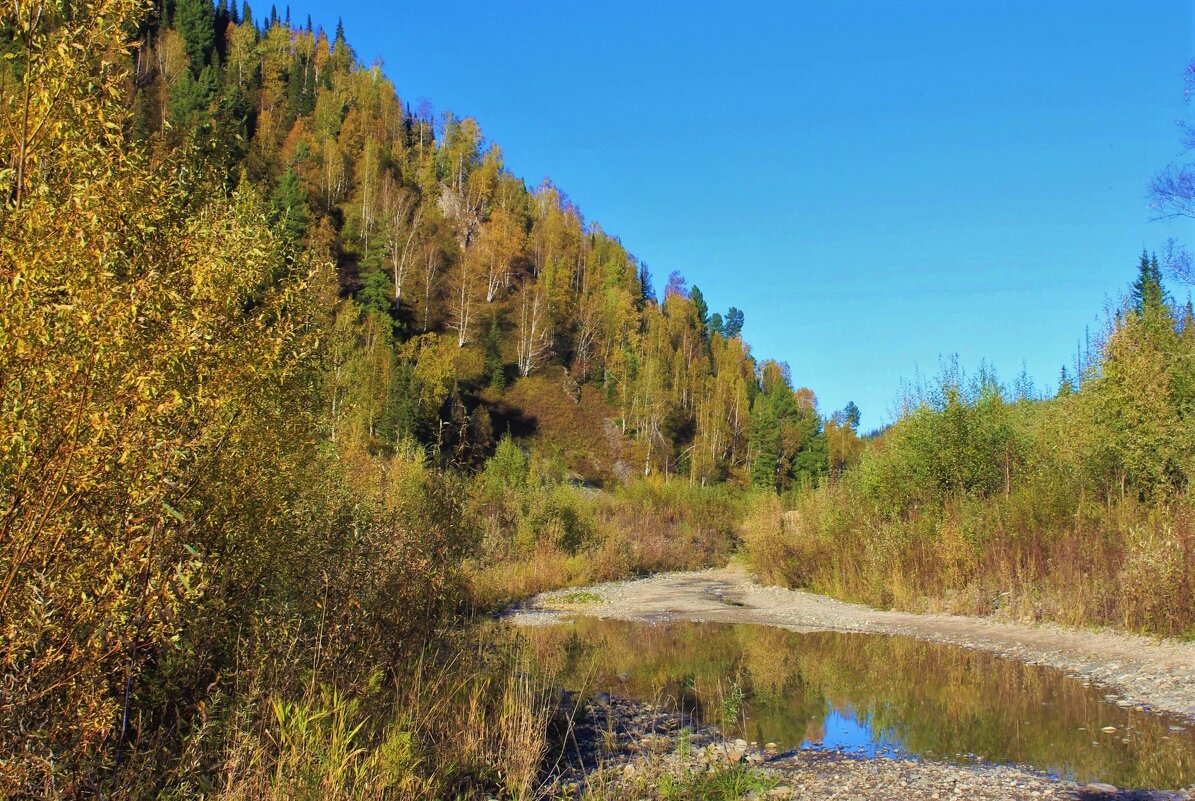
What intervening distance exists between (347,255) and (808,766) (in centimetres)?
7608

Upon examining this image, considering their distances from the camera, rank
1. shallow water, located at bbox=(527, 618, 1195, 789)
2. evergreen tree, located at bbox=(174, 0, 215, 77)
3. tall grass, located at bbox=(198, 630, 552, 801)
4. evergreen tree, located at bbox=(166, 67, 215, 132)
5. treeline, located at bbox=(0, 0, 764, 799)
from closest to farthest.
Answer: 1. treeline, located at bbox=(0, 0, 764, 799)
2. tall grass, located at bbox=(198, 630, 552, 801)
3. shallow water, located at bbox=(527, 618, 1195, 789)
4. evergreen tree, located at bbox=(166, 67, 215, 132)
5. evergreen tree, located at bbox=(174, 0, 215, 77)

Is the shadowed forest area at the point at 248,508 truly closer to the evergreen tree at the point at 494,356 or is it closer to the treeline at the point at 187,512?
the treeline at the point at 187,512

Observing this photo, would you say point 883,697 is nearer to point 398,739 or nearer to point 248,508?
point 398,739

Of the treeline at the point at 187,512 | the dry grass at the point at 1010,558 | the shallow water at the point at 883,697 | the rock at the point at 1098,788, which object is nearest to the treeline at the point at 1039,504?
the dry grass at the point at 1010,558

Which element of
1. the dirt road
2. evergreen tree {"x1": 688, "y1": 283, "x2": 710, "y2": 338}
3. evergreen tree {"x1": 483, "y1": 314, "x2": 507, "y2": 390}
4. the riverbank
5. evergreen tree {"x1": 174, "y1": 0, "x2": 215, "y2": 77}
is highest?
evergreen tree {"x1": 174, "y1": 0, "x2": 215, "y2": 77}

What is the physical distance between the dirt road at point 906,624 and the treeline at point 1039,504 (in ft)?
2.73

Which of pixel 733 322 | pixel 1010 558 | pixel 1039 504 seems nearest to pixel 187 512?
pixel 1010 558

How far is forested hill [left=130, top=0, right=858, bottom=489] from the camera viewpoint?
225ft

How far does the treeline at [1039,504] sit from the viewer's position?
16609mm

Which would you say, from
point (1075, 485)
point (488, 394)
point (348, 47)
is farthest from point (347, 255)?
point (1075, 485)

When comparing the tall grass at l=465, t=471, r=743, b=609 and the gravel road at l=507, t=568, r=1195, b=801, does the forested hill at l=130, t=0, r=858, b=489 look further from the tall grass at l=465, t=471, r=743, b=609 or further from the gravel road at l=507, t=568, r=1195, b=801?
the gravel road at l=507, t=568, r=1195, b=801

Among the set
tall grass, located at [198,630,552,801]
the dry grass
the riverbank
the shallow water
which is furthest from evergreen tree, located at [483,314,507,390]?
the riverbank

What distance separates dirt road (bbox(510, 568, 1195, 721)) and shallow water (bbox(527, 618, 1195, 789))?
66 cm

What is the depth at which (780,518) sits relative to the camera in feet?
104
